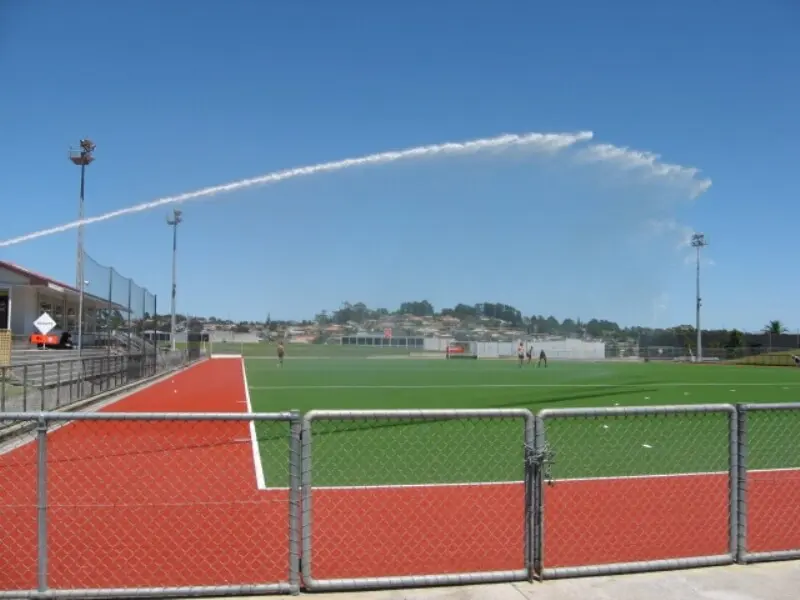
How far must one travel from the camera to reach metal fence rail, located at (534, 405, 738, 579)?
5480mm

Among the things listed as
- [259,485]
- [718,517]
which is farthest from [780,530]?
[259,485]

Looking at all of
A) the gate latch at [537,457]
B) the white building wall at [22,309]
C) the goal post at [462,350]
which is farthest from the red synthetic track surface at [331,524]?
the goal post at [462,350]

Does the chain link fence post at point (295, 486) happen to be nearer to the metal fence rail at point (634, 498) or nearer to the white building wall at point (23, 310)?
the metal fence rail at point (634, 498)

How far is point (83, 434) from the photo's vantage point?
42.8ft

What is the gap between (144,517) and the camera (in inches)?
291

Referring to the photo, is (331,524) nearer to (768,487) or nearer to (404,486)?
(404,486)

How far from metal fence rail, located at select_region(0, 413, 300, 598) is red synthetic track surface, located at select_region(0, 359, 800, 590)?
2 centimetres

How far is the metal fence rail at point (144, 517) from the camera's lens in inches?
194

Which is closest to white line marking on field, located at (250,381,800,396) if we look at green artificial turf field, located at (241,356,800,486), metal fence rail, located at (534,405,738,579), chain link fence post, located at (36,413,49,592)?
green artificial turf field, located at (241,356,800,486)

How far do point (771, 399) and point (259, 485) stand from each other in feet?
74.0

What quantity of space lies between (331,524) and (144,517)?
6.60 ft

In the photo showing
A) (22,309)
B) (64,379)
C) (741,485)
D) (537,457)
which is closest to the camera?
(537,457)

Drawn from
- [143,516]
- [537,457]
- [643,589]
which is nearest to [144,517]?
[143,516]

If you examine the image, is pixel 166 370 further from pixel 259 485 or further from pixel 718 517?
pixel 718 517
